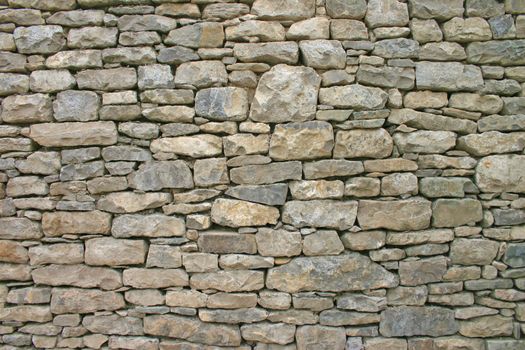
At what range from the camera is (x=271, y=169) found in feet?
8.25

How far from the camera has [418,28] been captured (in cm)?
256

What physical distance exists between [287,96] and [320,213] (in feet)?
2.76

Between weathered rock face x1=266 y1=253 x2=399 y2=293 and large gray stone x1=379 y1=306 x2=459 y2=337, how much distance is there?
30 cm

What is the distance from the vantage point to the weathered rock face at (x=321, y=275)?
254 centimetres

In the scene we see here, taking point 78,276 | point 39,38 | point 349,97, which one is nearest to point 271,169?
point 349,97

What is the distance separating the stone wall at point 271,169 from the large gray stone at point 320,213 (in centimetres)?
1

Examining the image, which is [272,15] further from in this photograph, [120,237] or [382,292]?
[382,292]

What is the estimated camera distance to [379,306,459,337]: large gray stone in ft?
8.45

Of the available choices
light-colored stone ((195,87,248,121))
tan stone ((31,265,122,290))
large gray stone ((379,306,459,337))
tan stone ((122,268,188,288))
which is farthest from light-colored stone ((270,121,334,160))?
tan stone ((31,265,122,290))

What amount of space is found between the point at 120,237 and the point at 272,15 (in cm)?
189

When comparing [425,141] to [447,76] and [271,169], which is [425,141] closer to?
[447,76]

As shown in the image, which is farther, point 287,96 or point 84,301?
point 84,301

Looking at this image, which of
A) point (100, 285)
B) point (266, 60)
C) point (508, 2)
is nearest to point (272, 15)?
point (266, 60)

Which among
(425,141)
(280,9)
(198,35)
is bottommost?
(425,141)
